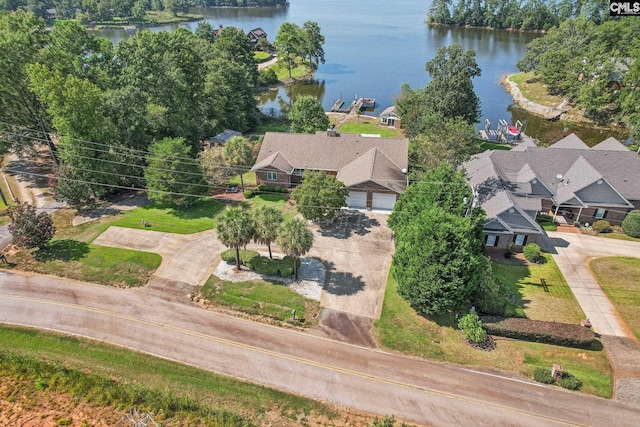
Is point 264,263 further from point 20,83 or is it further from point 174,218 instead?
point 20,83

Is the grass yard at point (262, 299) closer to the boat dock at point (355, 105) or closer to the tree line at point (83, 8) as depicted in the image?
the boat dock at point (355, 105)

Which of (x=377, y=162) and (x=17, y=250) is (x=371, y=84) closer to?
(x=377, y=162)

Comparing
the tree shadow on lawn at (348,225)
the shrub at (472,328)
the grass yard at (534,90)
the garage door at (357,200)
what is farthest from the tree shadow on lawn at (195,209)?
the grass yard at (534,90)

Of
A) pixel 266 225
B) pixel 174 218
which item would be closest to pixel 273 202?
pixel 174 218

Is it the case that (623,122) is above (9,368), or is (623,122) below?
above

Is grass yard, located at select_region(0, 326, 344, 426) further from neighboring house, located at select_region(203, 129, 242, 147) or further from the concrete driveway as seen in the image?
neighboring house, located at select_region(203, 129, 242, 147)

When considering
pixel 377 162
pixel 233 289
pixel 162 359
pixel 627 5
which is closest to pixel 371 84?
pixel 377 162
